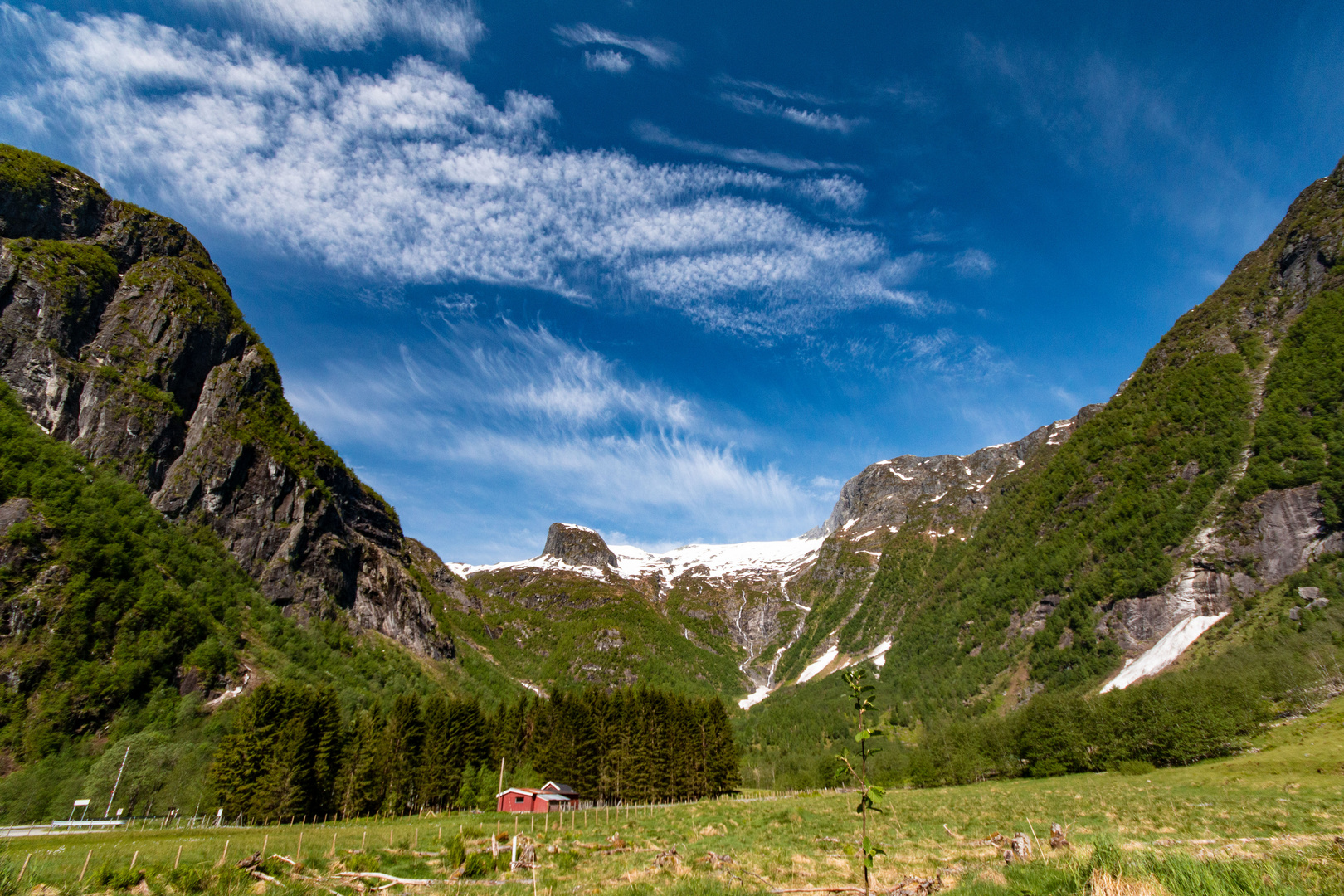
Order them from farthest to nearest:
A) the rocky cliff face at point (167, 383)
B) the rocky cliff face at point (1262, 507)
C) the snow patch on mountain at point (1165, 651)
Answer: the rocky cliff face at point (1262, 507) → the snow patch on mountain at point (1165, 651) → the rocky cliff face at point (167, 383)

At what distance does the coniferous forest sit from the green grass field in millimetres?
8971

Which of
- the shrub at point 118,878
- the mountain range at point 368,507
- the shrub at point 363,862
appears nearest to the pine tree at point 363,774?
the mountain range at point 368,507

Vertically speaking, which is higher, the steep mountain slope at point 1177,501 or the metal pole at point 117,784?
the steep mountain slope at point 1177,501

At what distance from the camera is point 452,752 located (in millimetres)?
67688

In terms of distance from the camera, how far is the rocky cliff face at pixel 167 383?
99.4 m

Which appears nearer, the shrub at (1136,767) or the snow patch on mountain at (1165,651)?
the shrub at (1136,767)

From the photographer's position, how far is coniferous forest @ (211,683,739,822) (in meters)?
54.3

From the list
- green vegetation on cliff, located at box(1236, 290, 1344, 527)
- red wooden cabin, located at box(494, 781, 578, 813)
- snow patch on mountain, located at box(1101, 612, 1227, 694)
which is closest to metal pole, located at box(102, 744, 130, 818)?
red wooden cabin, located at box(494, 781, 578, 813)

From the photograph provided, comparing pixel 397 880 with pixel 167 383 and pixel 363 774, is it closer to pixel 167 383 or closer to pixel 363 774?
pixel 363 774

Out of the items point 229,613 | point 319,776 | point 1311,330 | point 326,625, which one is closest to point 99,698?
point 229,613

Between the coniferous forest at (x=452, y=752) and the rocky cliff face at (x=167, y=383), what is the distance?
66.1 metres

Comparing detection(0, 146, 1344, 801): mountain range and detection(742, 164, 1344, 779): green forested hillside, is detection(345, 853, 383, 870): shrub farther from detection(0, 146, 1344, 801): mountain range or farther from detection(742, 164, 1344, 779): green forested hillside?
detection(742, 164, 1344, 779): green forested hillside

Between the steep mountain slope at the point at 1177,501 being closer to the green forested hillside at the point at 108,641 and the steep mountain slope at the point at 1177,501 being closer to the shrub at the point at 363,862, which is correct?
the shrub at the point at 363,862

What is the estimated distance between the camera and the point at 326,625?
385ft
